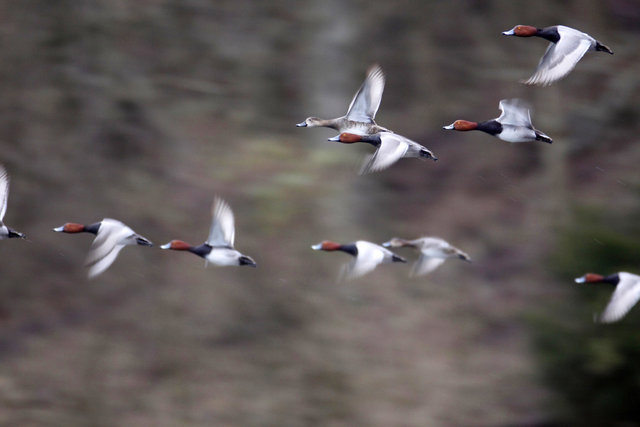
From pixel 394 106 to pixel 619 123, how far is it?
2.88m

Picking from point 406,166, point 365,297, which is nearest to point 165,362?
point 365,297

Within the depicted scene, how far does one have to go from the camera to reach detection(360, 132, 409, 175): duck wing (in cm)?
507

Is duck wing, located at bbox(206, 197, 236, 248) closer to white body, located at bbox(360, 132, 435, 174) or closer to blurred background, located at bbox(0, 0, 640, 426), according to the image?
white body, located at bbox(360, 132, 435, 174)

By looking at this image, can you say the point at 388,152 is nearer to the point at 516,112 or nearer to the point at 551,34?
the point at 516,112

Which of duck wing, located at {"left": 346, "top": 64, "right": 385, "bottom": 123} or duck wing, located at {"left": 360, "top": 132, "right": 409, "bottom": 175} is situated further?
duck wing, located at {"left": 346, "top": 64, "right": 385, "bottom": 123}

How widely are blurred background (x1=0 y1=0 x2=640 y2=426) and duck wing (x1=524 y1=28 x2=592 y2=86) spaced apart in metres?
3.49

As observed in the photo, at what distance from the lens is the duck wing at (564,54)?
504 cm

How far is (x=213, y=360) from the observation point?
10.3 metres

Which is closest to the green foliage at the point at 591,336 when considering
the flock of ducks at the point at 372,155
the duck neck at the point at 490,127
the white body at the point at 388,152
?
the flock of ducks at the point at 372,155

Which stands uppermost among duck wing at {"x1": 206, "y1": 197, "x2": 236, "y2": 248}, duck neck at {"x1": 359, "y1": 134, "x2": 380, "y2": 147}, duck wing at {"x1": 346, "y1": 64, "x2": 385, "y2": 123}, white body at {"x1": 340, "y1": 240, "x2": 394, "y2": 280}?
duck wing at {"x1": 346, "y1": 64, "x2": 385, "y2": 123}

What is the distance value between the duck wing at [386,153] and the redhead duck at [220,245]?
4.46ft

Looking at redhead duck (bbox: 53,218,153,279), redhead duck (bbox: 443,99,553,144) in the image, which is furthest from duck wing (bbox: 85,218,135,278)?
redhead duck (bbox: 443,99,553,144)

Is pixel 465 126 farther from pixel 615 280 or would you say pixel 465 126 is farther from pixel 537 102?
pixel 537 102

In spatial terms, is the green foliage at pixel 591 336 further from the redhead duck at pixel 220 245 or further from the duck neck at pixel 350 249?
the redhead duck at pixel 220 245
